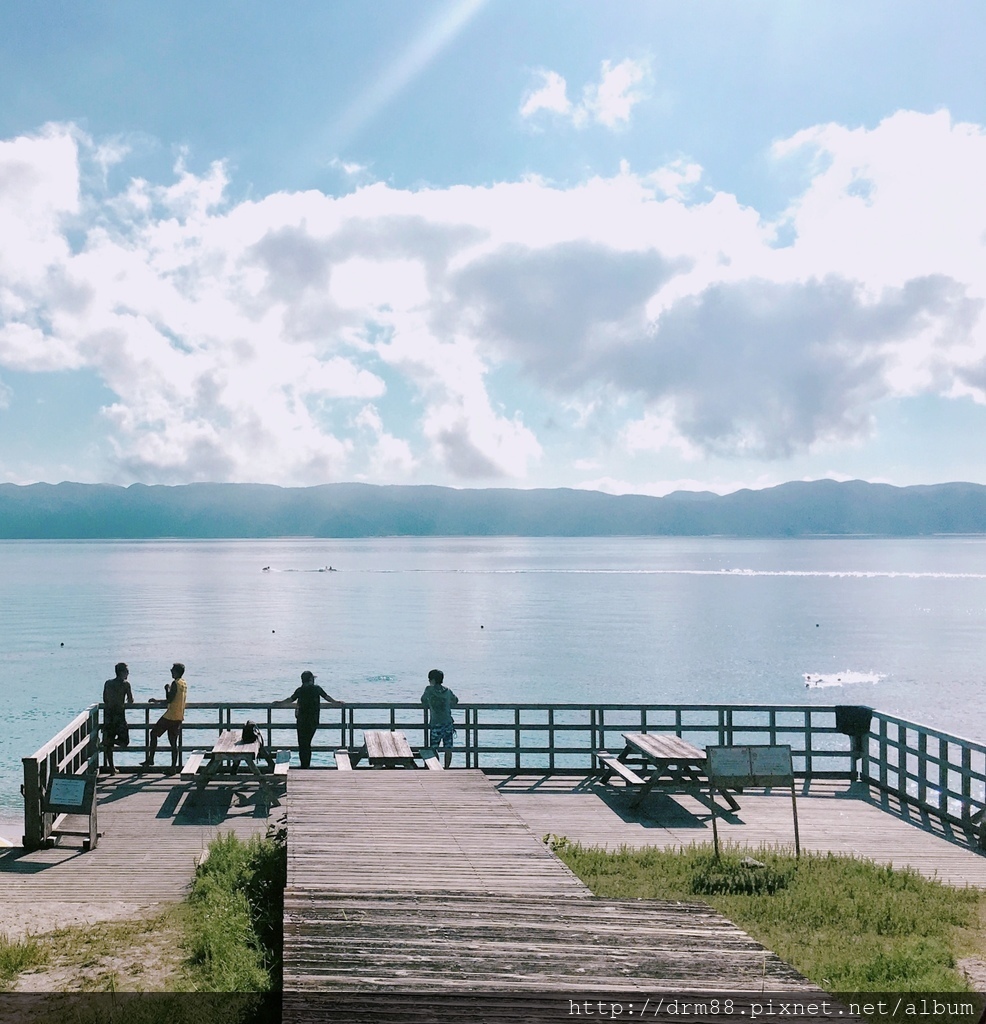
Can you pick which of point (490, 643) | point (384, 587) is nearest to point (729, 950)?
point (490, 643)

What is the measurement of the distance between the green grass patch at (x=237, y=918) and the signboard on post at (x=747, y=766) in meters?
5.39

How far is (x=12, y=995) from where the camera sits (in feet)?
27.2

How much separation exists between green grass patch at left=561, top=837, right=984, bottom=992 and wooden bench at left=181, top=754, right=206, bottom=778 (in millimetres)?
6143

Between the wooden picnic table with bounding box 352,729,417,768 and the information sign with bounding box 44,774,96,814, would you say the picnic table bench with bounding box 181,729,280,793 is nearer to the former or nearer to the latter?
the wooden picnic table with bounding box 352,729,417,768

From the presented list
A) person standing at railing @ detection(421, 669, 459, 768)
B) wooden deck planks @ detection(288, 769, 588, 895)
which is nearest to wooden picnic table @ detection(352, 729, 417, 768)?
person standing at railing @ detection(421, 669, 459, 768)

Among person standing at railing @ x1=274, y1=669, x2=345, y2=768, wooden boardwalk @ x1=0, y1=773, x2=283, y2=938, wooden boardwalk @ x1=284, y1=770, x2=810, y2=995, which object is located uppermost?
wooden boardwalk @ x1=284, y1=770, x2=810, y2=995

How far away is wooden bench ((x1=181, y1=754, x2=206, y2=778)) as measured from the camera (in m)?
15.3

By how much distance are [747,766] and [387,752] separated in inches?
209

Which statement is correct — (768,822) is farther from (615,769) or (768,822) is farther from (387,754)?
(387,754)

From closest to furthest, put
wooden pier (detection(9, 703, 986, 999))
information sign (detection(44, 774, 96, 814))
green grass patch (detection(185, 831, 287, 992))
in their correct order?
1. wooden pier (detection(9, 703, 986, 999))
2. green grass patch (detection(185, 831, 287, 992))
3. information sign (detection(44, 774, 96, 814))

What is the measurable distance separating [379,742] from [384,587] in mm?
139000

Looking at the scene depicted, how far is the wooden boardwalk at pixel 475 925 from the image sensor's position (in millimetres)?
5418

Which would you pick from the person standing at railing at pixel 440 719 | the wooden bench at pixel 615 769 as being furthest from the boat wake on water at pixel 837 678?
the person standing at railing at pixel 440 719

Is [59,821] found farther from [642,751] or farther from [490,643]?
[490,643]
